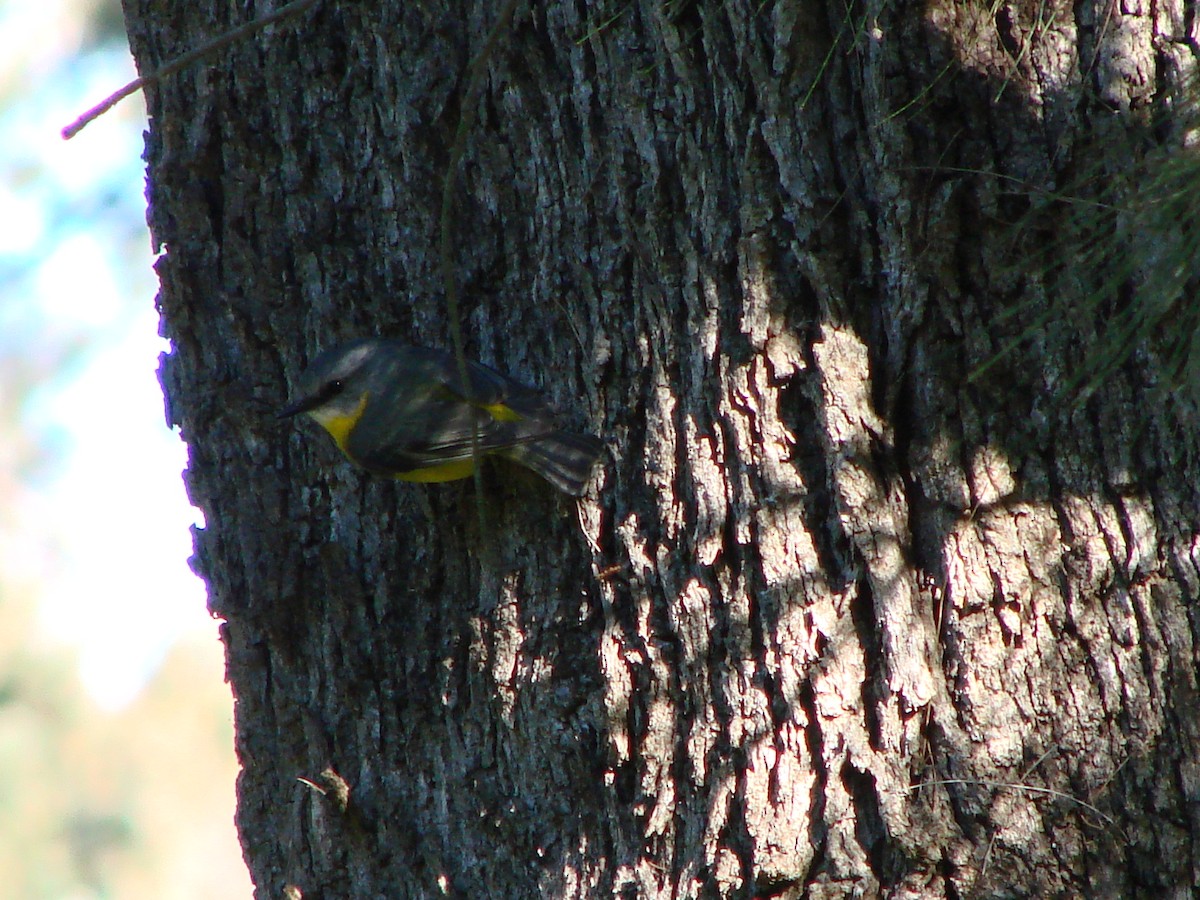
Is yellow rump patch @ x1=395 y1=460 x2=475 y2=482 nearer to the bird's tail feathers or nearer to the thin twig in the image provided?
the bird's tail feathers

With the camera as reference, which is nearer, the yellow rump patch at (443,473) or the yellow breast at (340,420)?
the yellow breast at (340,420)

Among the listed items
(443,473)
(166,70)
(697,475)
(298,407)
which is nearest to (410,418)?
(443,473)

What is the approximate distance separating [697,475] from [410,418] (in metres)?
1.07

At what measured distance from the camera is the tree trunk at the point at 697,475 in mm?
2113

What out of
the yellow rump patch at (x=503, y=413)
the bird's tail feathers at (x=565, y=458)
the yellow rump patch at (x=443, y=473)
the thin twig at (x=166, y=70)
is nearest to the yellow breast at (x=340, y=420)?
the yellow rump patch at (x=443, y=473)

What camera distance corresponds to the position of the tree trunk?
2.11 m

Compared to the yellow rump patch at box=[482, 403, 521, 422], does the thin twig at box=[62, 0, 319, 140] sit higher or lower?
higher

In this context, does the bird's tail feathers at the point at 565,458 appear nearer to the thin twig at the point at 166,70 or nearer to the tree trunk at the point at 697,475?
the tree trunk at the point at 697,475

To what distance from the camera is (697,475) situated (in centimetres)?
230

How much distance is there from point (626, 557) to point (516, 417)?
44 cm

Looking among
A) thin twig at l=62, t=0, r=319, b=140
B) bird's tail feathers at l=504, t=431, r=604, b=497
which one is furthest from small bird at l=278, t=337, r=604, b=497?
thin twig at l=62, t=0, r=319, b=140

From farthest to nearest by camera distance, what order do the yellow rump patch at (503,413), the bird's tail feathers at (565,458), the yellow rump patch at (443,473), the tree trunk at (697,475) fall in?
the yellow rump patch at (443,473), the yellow rump patch at (503,413), the bird's tail feathers at (565,458), the tree trunk at (697,475)

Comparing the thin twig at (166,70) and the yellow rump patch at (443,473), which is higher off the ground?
the thin twig at (166,70)

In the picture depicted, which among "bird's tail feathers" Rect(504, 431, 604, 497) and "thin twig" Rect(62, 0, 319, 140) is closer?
"thin twig" Rect(62, 0, 319, 140)
